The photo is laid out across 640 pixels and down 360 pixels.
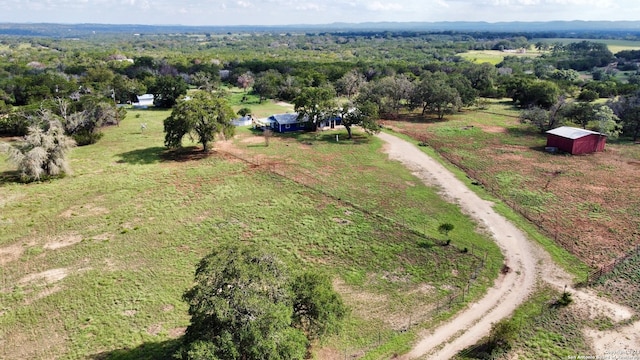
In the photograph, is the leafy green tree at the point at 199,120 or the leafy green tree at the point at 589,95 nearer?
the leafy green tree at the point at 199,120

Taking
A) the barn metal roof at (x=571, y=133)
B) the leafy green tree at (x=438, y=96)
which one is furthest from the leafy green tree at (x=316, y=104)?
the barn metal roof at (x=571, y=133)

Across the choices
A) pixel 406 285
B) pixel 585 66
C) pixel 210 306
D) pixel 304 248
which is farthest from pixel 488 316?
pixel 585 66

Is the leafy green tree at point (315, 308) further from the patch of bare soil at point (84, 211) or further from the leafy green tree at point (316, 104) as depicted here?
the leafy green tree at point (316, 104)

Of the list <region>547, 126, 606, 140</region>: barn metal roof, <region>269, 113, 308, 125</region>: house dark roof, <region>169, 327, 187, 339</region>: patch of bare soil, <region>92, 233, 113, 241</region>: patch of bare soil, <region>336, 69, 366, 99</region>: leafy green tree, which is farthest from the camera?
<region>336, 69, 366, 99</region>: leafy green tree

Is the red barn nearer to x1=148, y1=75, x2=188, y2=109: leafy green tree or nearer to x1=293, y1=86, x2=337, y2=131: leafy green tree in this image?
x1=293, y1=86, x2=337, y2=131: leafy green tree

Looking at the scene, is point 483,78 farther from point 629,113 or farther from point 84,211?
point 84,211

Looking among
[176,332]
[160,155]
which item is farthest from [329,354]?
[160,155]

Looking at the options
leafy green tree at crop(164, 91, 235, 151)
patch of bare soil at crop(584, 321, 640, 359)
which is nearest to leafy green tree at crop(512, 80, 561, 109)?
leafy green tree at crop(164, 91, 235, 151)
